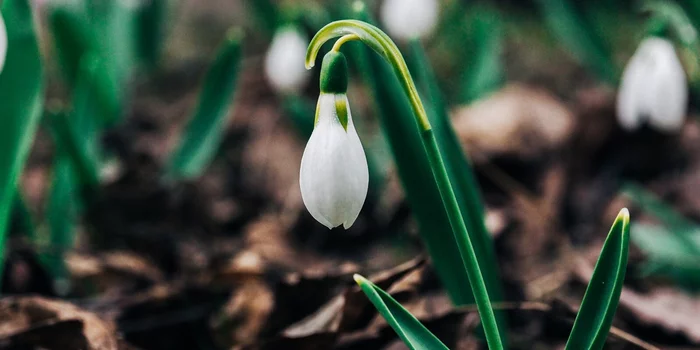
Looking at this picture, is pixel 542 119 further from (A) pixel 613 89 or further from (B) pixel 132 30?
(B) pixel 132 30

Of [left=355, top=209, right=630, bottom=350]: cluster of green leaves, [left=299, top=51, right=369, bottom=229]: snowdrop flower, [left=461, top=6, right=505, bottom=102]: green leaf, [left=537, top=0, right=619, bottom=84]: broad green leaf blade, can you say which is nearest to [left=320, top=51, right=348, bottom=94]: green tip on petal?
[left=299, top=51, right=369, bottom=229]: snowdrop flower

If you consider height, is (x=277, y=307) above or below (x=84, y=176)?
below

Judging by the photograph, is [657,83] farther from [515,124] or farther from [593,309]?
[515,124]

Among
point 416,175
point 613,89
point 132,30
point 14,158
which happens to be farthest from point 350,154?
point 132,30

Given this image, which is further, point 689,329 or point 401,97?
point 689,329

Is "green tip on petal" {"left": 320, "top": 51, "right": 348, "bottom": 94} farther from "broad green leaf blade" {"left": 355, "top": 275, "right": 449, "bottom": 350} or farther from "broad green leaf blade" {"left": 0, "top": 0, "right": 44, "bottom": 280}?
"broad green leaf blade" {"left": 0, "top": 0, "right": 44, "bottom": 280}

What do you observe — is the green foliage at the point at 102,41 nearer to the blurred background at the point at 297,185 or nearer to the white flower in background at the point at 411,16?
the blurred background at the point at 297,185

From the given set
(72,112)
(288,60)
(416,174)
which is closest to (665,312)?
(416,174)

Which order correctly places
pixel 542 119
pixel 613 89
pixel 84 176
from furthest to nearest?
pixel 542 119 < pixel 613 89 < pixel 84 176
